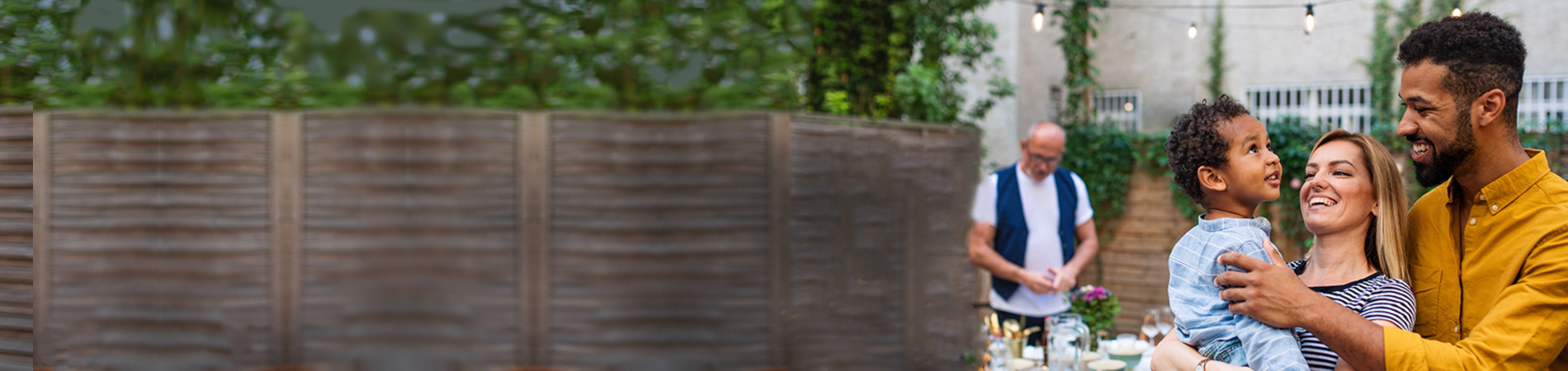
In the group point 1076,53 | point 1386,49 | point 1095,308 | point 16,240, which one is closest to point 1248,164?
point 1095,308

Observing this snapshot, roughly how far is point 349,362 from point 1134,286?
6.14m

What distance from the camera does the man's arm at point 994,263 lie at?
3.62m

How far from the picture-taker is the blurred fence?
5.00 ft

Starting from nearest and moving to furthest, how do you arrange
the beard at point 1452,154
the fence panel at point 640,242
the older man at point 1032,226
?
the beard at point 1452,154 → the fence panel at point 640,242 → the older man at point 1032,226

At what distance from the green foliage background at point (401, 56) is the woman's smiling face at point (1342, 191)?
3.54 feet

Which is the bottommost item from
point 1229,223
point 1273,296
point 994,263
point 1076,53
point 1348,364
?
point 994,263

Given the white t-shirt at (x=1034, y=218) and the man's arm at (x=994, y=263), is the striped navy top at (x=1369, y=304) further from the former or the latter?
the white t-shirt at (x=1034, y=218)

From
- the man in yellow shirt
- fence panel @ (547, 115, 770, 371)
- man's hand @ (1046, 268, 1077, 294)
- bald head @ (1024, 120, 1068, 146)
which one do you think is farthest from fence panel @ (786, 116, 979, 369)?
the man in yellow shirt

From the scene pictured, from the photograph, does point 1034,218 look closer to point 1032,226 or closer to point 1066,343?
point 1032,226

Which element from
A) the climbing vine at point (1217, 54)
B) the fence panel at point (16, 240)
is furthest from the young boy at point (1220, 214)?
the climbing vine at point (1217, 54)

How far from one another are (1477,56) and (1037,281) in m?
2.28

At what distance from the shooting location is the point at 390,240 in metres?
1.49

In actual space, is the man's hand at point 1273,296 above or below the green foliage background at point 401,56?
below

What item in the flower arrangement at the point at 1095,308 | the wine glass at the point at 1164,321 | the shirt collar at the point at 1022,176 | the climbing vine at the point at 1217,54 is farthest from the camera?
the climbing vine at the point at 1217,54
